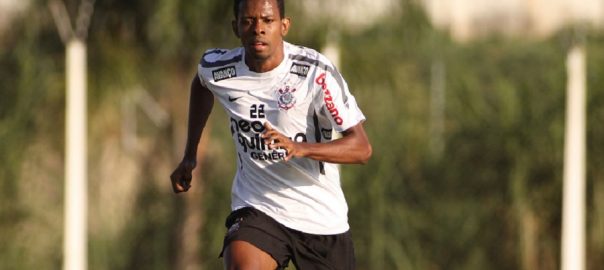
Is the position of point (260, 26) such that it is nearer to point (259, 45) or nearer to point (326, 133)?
point (259, 45)

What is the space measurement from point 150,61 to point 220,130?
4.19 feet

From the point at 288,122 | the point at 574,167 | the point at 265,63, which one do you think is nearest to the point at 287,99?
the point at 288,122

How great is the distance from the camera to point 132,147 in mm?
23188

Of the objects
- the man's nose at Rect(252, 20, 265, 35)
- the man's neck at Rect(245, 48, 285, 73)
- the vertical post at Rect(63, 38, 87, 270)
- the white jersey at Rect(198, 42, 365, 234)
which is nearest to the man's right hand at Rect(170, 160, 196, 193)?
the white jersey at Rect(198, 42, 365, 234)

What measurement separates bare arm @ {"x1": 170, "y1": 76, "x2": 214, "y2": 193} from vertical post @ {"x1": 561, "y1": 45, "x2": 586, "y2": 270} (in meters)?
12.9

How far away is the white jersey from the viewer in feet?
26.4

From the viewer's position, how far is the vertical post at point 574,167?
69.2 feet

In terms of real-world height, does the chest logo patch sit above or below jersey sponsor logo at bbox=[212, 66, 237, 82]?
below

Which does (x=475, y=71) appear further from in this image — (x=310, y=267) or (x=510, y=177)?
(x=310, y=267)

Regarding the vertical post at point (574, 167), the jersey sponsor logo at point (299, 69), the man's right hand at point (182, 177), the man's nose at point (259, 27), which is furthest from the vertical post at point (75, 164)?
the man's nose at point (259, 27)

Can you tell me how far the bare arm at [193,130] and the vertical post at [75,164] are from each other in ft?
41.6

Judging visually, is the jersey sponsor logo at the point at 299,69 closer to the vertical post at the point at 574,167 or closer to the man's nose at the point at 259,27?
the man's nose at the point at 259,27

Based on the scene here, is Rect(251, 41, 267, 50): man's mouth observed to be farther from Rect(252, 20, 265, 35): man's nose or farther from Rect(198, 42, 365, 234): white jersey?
Rect(198, 42, 365, 234): white jersey

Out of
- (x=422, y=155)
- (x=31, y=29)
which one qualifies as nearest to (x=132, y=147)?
(x=31, y=29)
